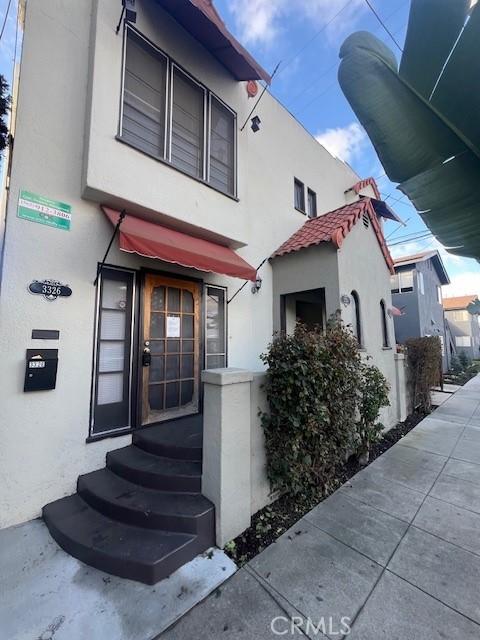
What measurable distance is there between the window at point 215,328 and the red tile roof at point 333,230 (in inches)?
98.2

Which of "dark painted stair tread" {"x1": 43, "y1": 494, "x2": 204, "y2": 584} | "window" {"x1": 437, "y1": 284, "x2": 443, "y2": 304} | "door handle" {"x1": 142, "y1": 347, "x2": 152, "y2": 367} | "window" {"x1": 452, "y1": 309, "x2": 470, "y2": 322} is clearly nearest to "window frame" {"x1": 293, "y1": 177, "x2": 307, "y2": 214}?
"door handle" {"x1": 142, "y1": 347, "x2": 152, "y2": 367}

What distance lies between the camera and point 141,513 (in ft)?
11.1

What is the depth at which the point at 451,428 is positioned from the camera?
25.5 feet

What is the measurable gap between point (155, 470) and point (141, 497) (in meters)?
0.36

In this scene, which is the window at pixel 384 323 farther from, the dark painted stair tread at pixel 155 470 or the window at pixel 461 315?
the window at pixel 461 315

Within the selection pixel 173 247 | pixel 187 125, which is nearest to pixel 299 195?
pixel 187 125

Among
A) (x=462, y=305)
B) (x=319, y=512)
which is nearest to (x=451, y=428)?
(x=319, y=512)

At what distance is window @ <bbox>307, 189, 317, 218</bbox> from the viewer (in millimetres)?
10297

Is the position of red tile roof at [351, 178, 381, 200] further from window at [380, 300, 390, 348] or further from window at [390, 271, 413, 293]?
window at [390, 271, 413, 293]

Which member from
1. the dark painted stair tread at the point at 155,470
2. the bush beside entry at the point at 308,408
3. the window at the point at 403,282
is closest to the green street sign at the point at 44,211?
the dark painted stair tread at the point at 155,470

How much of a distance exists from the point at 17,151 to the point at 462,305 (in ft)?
141

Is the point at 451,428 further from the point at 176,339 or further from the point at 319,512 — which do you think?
the point at 176,339

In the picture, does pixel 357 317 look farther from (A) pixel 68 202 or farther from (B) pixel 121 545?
(A) pixel 68 202

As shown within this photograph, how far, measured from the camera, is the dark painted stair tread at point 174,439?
13.9 ft
